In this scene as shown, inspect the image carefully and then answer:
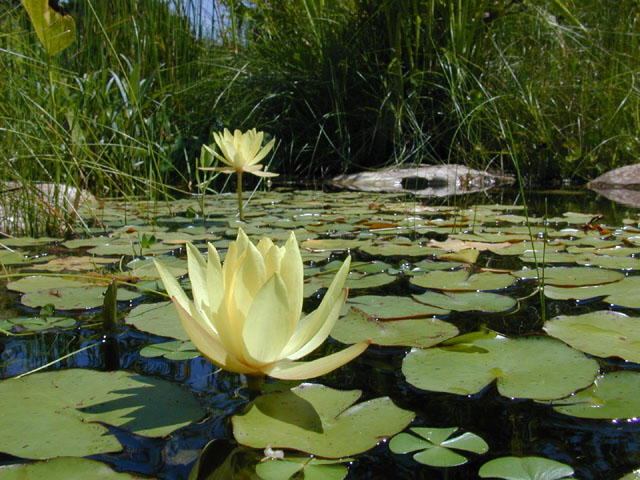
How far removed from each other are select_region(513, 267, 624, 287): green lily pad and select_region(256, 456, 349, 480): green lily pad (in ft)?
2.56

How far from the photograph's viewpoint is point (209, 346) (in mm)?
552

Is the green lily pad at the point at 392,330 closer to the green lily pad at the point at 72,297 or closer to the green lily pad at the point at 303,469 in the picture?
the green lily pad at the point at 303,469

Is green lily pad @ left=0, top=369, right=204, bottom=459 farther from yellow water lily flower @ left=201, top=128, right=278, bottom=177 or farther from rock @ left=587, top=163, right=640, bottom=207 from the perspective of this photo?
rock @ left=587, top=163, right=640, bottom=207

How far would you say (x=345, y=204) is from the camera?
8.56 feet

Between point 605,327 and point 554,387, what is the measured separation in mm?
273

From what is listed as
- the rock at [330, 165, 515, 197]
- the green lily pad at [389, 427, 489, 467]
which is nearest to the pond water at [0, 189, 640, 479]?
the green lily pad at [389, 427, 489, 467]

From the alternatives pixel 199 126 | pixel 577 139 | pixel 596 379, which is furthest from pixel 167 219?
pixel 577 139

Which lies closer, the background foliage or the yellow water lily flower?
the yellow water lily flower

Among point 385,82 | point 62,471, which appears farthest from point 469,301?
point 385,82

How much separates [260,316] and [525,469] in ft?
0.95

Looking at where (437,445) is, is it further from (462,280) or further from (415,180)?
(415,180)

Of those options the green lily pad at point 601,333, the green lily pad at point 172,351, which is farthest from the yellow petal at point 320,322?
the green lily pad at point 601,333

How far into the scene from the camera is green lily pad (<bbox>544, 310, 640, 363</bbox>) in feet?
2.46

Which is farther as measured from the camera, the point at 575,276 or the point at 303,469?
the point at 575,276
